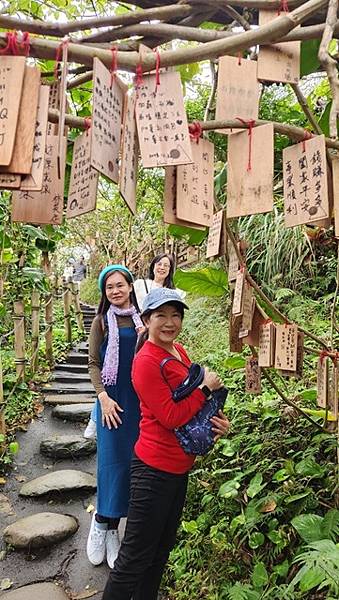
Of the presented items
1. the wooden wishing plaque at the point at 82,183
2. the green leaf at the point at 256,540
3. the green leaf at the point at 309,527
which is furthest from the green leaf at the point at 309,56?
the green leaf at the point at 256,540

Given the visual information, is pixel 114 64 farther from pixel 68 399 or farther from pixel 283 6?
pixel 68 399

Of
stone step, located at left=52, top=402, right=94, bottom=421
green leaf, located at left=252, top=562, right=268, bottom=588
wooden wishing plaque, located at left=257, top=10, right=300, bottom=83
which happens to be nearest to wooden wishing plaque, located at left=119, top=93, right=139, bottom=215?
wooden wishing plaque, located at left=257, top=10, right=300, bottom=83

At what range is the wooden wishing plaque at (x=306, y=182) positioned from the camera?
1.25 m

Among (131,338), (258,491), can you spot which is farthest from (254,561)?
(131,338)

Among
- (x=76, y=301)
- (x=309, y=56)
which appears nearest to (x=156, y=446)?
(x=309, y=56)

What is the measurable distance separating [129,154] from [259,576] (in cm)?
176

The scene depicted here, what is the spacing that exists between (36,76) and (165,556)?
1.90m

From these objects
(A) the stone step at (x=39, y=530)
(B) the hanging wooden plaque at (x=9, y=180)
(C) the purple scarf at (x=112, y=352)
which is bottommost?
(A) the stone step at (x=39, y=530)

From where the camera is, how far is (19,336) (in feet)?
15.5

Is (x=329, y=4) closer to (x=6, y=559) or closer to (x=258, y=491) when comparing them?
(x=258, y=491)

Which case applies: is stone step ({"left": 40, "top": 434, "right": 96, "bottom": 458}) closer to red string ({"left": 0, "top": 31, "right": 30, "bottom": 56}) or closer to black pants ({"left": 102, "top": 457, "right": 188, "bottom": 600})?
black pants ({"left": 102, "top": 457, "right": 188, "bottom": 600})

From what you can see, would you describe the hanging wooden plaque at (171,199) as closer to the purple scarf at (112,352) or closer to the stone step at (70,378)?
the purple scarf at (112,352)

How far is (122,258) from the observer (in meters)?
11.8

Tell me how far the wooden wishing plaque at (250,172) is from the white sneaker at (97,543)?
2.07 meters
